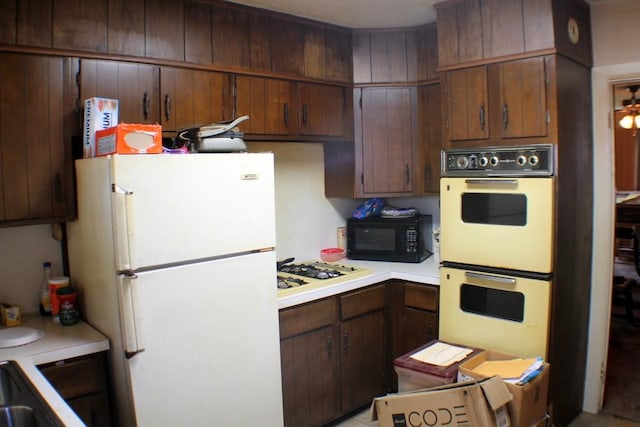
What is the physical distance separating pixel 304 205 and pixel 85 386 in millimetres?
1811

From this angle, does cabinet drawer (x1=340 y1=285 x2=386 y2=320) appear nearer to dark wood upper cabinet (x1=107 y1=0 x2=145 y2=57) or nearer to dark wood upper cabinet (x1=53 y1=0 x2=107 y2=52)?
dark wood upper cabinet (x1=107 y1=0 x2=145 y2=57)

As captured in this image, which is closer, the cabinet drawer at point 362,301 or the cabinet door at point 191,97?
the cabinet door at point 191,97

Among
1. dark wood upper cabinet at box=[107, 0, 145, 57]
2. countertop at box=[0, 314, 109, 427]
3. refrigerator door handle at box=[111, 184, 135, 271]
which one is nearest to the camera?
countertop at box=[0, 314, 109, 427]

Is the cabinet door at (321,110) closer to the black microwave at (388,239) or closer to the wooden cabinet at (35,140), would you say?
the black microwave at (388,239)

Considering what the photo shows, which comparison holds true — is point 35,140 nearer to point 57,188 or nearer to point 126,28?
point 57,188

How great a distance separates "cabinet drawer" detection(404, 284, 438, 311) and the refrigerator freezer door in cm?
109

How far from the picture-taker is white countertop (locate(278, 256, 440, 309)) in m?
2.71

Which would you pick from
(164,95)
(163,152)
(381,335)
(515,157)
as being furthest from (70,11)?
(381,335)

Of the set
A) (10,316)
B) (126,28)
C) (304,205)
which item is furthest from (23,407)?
(304,205)

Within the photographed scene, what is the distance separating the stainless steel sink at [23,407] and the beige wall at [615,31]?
124 inches

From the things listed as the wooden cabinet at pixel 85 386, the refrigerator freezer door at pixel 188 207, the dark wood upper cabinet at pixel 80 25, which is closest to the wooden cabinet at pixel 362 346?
the refrigerator freezer door at pixel 188 207

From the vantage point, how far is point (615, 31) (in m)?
2.94

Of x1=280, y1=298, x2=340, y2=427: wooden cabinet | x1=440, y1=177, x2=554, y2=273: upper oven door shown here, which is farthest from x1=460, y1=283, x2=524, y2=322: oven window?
x1=280, y1=298, x2=340, y2=427: wooden cabinet

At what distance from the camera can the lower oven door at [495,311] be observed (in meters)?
2.59
